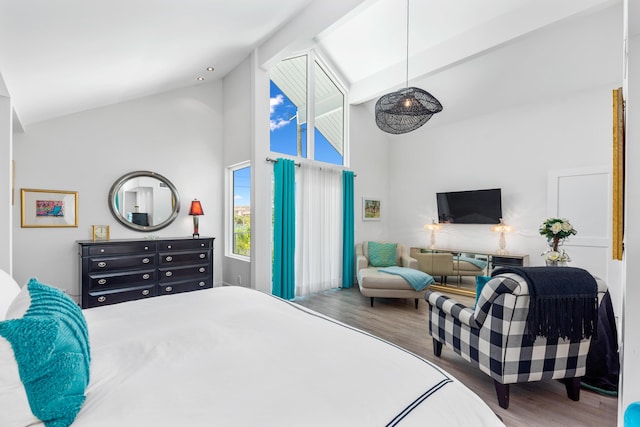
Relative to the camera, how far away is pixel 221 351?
4.07 feet

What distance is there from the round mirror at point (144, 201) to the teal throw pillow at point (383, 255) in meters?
3.10

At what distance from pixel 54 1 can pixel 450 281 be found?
5.49 metres

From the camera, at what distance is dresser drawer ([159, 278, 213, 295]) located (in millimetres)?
4098

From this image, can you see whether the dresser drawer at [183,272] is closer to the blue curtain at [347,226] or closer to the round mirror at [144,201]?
the round mirror at [144,201]

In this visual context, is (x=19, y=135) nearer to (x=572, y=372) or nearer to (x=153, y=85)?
(x=153, y=85)

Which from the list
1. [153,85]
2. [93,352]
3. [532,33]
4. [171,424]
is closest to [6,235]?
[93,352]

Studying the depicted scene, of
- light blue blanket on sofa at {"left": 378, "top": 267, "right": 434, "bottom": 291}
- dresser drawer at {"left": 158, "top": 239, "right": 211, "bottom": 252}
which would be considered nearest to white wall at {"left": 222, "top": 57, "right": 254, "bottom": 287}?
dresser drawer at {"left": 158, "top": 239, "right": 211, "bottom": 252}

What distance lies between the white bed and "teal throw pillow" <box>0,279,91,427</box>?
0.14 feet

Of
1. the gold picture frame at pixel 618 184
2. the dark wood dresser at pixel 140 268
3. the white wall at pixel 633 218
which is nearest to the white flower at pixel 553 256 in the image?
the gold picture frame at pixel 618 184

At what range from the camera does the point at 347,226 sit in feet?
18.2

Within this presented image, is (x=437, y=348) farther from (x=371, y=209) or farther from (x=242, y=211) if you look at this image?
(x=371, y=209)

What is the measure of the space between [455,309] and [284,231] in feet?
9.34

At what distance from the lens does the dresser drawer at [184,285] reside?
4.10 metres

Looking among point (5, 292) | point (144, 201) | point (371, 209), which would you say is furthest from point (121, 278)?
point (371, 209)
